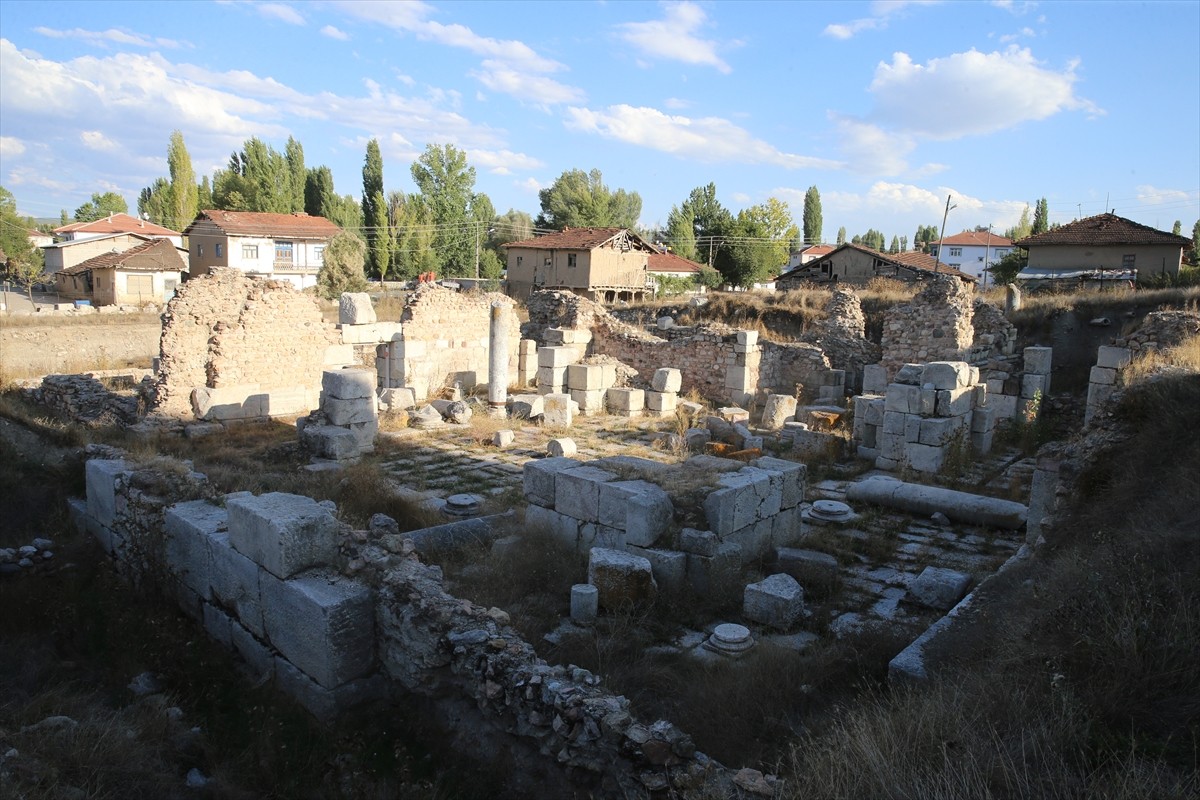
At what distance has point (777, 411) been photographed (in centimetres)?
1580

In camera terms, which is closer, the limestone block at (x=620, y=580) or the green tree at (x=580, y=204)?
the limestone block at (x=620, y=580)

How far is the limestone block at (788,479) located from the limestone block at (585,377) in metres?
8.33

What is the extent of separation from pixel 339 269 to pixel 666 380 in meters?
31.4

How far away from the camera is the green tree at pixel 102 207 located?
7944 centimetres

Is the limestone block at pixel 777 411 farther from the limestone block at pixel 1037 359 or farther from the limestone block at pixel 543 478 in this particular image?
the limestone block at pixel 543 478

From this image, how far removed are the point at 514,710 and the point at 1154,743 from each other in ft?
9.76

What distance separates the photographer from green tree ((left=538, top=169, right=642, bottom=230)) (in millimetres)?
60312

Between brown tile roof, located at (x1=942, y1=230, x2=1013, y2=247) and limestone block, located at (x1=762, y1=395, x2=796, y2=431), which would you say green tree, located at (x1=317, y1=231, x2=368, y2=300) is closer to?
limestone block, located at (x1=762, y1=395, x2=796, y2=431)

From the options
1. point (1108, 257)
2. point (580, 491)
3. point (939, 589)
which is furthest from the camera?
point (1108, 257)

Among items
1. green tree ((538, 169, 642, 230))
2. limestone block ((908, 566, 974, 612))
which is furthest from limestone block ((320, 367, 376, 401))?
green tree ((538, 169, 642, 230))

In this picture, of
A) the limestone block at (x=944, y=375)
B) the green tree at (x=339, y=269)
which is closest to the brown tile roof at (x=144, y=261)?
the green tree at (x=339, y=269)

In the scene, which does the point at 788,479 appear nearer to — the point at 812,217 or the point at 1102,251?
the point at 1102,251

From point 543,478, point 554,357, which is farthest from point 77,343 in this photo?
point 543,478

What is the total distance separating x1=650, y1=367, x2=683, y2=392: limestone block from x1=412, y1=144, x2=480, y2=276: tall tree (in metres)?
42.7
